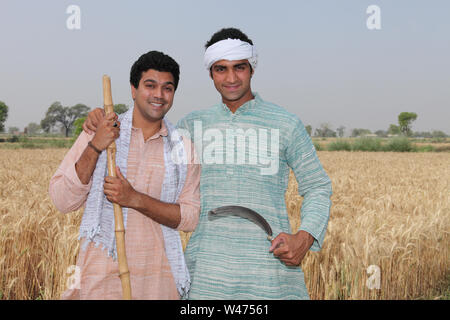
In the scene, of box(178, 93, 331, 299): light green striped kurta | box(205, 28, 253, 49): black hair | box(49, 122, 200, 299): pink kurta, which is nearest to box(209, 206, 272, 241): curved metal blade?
box(178, 93, 331, 299): light green striped kurta

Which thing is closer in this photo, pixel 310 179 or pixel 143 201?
pixel 143 201

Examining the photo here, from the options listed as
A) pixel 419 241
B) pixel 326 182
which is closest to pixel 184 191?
pixel 326 182

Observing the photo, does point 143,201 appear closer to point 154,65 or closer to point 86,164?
point 86,164

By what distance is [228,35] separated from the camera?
96.8 inches

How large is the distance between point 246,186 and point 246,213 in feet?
0.57

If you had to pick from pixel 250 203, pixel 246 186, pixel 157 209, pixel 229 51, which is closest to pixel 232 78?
pixel 229 51

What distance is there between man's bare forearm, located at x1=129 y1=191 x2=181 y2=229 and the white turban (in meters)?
0.88

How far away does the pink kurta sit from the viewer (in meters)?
2.29

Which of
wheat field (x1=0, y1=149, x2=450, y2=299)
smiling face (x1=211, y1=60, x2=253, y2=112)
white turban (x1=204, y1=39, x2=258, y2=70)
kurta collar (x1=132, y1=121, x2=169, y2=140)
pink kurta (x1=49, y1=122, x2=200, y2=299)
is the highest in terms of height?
white turban (x1=204, y1=39, x2=258, y2=70)

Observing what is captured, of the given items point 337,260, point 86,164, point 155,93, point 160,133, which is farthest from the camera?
point 337,260

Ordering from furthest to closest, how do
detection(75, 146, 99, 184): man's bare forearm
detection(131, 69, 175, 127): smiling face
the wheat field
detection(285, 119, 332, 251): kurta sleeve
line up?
the wheat field
detection(285, 119, 332, 251): kurta sleeve
detection(131, 69, 175, 127): smiling face
detection(75, 146, 99, 184): man's bare forearm

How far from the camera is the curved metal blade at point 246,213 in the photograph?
2.25m

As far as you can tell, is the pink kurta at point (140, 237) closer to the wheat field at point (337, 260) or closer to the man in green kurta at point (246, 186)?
the man in green kurta at point (246, 186)

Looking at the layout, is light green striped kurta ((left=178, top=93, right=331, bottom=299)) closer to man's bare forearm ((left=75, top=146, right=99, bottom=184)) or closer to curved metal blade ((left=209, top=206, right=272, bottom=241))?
curved metal blade ((left=209, top=206, right=272, bottom=241))
